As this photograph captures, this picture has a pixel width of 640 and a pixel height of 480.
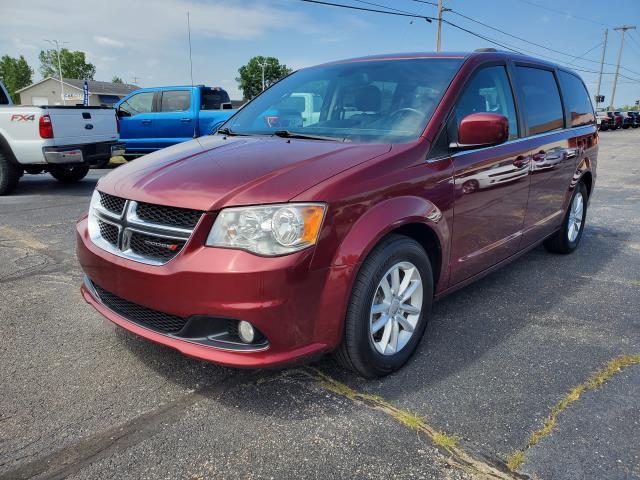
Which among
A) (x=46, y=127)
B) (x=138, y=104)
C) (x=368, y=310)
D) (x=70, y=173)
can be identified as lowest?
(x=70, y=173)

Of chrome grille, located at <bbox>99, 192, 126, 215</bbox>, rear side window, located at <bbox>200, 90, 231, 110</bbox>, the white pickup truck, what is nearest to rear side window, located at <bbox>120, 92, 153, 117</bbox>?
rear side window, located at <bbox>200, 90, 231, 110</bbox>

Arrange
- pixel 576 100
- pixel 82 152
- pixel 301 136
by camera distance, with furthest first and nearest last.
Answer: pixel 82 152 < pixel 576 100 < pixel 301 136

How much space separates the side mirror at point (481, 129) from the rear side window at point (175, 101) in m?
9.89

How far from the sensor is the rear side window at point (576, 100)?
15.4 feet

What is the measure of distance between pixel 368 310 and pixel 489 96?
6.24 feet

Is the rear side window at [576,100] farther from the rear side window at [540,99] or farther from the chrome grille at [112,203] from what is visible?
the chrome grille at [112,203]

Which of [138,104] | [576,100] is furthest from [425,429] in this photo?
[138,104]

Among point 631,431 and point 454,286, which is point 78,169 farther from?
point 631,431

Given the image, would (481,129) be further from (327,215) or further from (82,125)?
(82,125)

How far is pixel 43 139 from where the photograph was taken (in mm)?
7719

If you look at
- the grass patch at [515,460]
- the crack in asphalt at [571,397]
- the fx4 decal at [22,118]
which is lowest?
the crack in asphalt at [571,397]

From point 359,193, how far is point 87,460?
5.39 feet

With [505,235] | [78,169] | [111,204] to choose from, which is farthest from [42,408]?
[78,169]

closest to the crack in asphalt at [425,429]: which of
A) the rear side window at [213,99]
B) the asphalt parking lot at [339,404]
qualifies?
the asphalt parking lot at [339,404]
